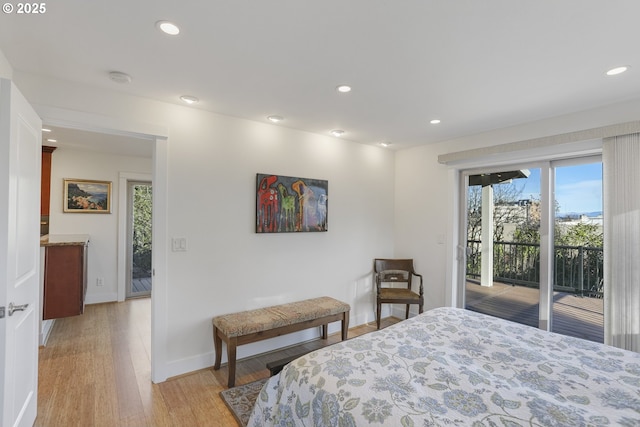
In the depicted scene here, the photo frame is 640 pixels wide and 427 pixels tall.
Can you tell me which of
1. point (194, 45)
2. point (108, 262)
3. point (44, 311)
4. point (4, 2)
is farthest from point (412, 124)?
point (108, 262)

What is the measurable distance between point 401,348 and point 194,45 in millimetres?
2113

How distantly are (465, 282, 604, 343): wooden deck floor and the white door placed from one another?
13.3ft

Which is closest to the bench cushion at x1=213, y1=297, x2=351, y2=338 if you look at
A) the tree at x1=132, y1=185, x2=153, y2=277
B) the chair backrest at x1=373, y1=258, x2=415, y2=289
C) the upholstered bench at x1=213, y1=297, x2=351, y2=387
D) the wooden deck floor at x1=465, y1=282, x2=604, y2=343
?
the upholstered bench at x1=213, y1=297, x2=351, y2=387

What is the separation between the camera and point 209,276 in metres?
2.88

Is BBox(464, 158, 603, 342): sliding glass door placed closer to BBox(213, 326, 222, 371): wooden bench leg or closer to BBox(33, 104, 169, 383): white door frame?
BBox(213, 326, 222, 371): wooden bench leg

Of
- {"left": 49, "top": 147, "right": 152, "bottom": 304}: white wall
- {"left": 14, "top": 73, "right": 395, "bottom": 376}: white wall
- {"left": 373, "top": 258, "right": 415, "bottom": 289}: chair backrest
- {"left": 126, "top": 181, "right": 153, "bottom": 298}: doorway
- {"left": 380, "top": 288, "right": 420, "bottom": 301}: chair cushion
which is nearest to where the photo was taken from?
{"left": 14, "top": 73, "right": 395, "bottom": 376}: white wall

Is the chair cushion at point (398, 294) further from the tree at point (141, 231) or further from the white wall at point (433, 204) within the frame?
the tree at point (141, 231)

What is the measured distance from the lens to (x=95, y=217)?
4.77 metres

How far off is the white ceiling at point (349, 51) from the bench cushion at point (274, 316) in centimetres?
194

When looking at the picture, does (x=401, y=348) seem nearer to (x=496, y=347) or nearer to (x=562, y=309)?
(x=496, y=347)

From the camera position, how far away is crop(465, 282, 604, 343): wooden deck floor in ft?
9.23

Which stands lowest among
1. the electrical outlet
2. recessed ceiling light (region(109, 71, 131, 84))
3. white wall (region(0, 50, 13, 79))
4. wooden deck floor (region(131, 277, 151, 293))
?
wooden deck floor (region(131, 277, 151, 293))

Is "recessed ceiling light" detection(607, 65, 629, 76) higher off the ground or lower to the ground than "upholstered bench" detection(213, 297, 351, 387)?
higher

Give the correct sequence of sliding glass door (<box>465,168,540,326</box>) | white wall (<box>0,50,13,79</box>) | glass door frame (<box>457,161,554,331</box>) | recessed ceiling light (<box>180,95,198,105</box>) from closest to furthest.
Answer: white wall (<box>0,50,13,79</box>), recessed ceiling light (<box>180,95,198,105</box>), glass door frame (<box>457,161,554,331</box>), sliding glass door (<box>465,168,540,326</box>)
